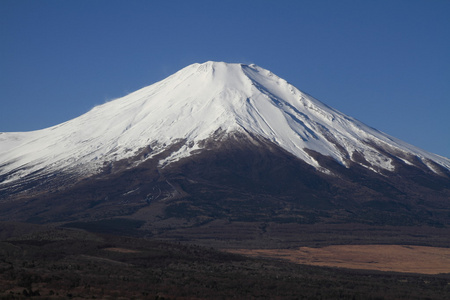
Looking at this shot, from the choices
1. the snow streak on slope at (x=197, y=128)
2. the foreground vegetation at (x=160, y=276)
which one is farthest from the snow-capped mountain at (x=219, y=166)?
the foreground vegetation at (x=160, y=276)

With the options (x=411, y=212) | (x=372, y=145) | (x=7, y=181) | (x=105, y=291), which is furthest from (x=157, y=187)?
(x=105, y=291)

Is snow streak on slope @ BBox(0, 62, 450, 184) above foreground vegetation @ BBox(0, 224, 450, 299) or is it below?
above

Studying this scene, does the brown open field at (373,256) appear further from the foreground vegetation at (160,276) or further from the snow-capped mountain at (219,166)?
the snow-capped mountain at (219,166)

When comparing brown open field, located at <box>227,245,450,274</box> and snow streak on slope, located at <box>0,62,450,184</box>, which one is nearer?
brown open field, located at <box>227,245,450,274</box>

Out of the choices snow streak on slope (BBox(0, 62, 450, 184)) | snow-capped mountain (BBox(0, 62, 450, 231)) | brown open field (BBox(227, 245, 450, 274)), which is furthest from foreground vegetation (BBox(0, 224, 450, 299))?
snow streak on slope (BBox(0, 62, 450, 184))

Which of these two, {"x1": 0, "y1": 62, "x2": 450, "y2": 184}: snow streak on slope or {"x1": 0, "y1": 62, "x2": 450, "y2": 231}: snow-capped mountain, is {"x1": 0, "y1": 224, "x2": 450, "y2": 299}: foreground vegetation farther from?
{"x1": 0, "y1": 62, "x2": 450, "y2": 184}: snow streak on slope

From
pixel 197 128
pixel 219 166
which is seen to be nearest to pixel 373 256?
pixel 219 166
